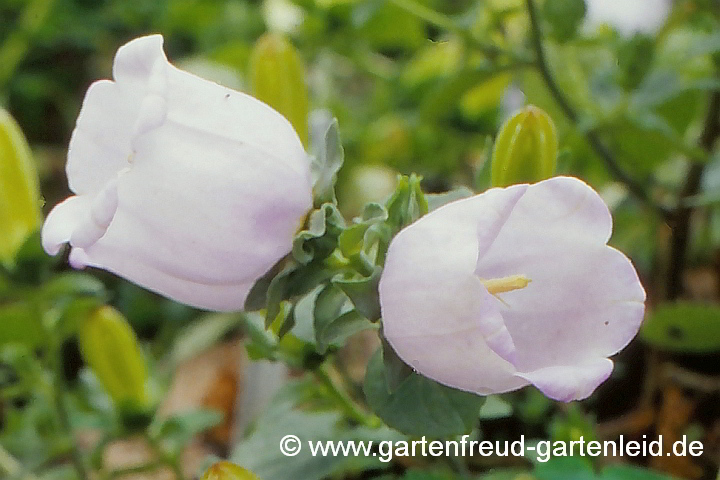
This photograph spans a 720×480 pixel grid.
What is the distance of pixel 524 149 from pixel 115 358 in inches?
10.3

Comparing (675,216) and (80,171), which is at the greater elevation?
(80,171)

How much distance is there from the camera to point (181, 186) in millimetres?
250

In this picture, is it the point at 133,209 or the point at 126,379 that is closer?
the point at 133,209

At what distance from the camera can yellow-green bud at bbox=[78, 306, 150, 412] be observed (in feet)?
1.42

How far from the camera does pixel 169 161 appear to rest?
0.25 m

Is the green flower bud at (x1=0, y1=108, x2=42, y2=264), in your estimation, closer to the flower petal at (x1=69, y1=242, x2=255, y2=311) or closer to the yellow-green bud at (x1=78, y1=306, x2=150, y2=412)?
the yellow-green bud at (x1=78, y1=306, x2=150, y2=412)

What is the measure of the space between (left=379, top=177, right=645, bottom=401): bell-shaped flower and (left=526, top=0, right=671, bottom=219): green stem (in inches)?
7.6

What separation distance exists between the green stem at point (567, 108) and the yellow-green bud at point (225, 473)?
285 mm

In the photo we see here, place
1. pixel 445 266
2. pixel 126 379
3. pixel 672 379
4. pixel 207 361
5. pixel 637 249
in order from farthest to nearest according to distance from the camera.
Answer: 1. pixel 207 361
2. pixel 637 249
3. pixel 672 379
4. pixel 126 379
5. pixel 445 266

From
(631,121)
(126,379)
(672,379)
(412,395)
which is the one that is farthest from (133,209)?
(672,379)

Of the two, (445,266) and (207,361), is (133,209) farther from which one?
(207,361)

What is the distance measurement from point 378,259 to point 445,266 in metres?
0.05

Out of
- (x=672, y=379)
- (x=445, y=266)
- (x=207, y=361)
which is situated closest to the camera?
(x=445, y=266)

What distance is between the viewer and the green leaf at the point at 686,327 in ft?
1.59
